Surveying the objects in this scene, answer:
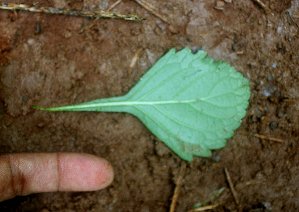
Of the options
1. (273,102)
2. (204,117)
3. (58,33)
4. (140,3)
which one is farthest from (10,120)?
(273,102)

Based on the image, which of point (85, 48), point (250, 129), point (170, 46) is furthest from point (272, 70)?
point (85, 48)

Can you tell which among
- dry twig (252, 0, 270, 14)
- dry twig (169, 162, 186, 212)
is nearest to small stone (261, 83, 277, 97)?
dry twig (252, 0, 270, 14)

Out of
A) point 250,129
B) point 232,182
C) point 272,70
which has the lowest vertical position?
point 232,182

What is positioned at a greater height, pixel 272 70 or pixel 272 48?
pixel 272 48

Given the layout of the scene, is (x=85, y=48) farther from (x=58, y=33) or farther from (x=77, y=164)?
(x=77, y=164)

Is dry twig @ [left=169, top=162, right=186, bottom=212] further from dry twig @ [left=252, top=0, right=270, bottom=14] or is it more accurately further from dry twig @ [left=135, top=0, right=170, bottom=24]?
dry twig @ [left=252, top=0, right=270, bottom=14]

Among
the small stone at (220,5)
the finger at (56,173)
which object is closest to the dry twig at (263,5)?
the small stone at (220,5)

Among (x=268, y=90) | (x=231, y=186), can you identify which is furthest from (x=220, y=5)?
(x=231, y=186)

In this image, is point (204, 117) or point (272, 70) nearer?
point (204, 117)
